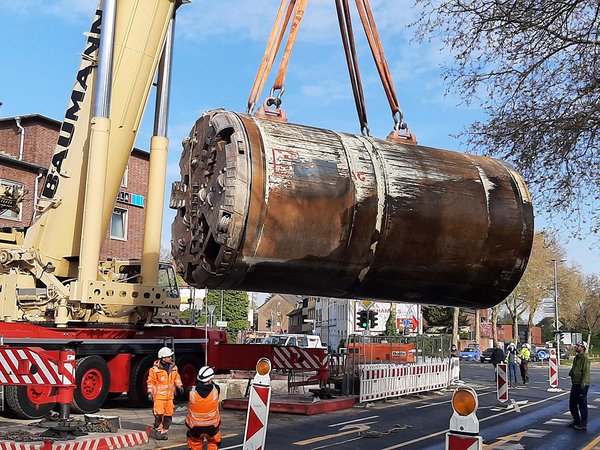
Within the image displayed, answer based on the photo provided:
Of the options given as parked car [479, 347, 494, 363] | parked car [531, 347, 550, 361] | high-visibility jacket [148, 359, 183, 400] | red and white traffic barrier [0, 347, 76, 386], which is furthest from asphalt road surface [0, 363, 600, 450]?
parked car [479, 347, 494, 363]

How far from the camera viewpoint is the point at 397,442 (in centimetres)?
1093

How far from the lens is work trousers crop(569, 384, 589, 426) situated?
13.0 m

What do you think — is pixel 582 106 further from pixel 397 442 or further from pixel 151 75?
pixel 151 75

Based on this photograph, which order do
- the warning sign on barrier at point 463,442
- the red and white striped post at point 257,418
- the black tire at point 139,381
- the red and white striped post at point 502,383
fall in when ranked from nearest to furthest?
the warning sign on barrier at point 463,442
the red and white striped post at point 257,418
the black tire at point 139,381
the red and white striped post at point 502,383

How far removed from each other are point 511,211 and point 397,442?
6.80 metres

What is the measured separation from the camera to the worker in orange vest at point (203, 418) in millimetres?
7531

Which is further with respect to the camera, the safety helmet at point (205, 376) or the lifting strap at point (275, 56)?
the safety helmet at point (205, 376)

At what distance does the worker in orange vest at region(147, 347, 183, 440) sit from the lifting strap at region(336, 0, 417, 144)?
6.04 meters

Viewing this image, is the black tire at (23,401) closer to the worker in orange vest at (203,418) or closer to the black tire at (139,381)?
the black tire at (139,381)

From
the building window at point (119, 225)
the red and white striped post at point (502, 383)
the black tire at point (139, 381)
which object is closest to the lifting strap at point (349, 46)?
the black tire at point (139, 381)

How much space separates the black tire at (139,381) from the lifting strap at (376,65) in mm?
9730

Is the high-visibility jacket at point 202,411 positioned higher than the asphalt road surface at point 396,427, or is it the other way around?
the high-visibility jacket at point 202,411

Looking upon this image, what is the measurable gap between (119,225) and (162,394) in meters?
24.9

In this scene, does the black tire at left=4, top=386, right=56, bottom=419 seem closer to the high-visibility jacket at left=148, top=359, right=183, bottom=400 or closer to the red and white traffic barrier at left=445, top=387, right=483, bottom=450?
the high-visibility jacket at left=148, top=359, right=183, bottom=400
